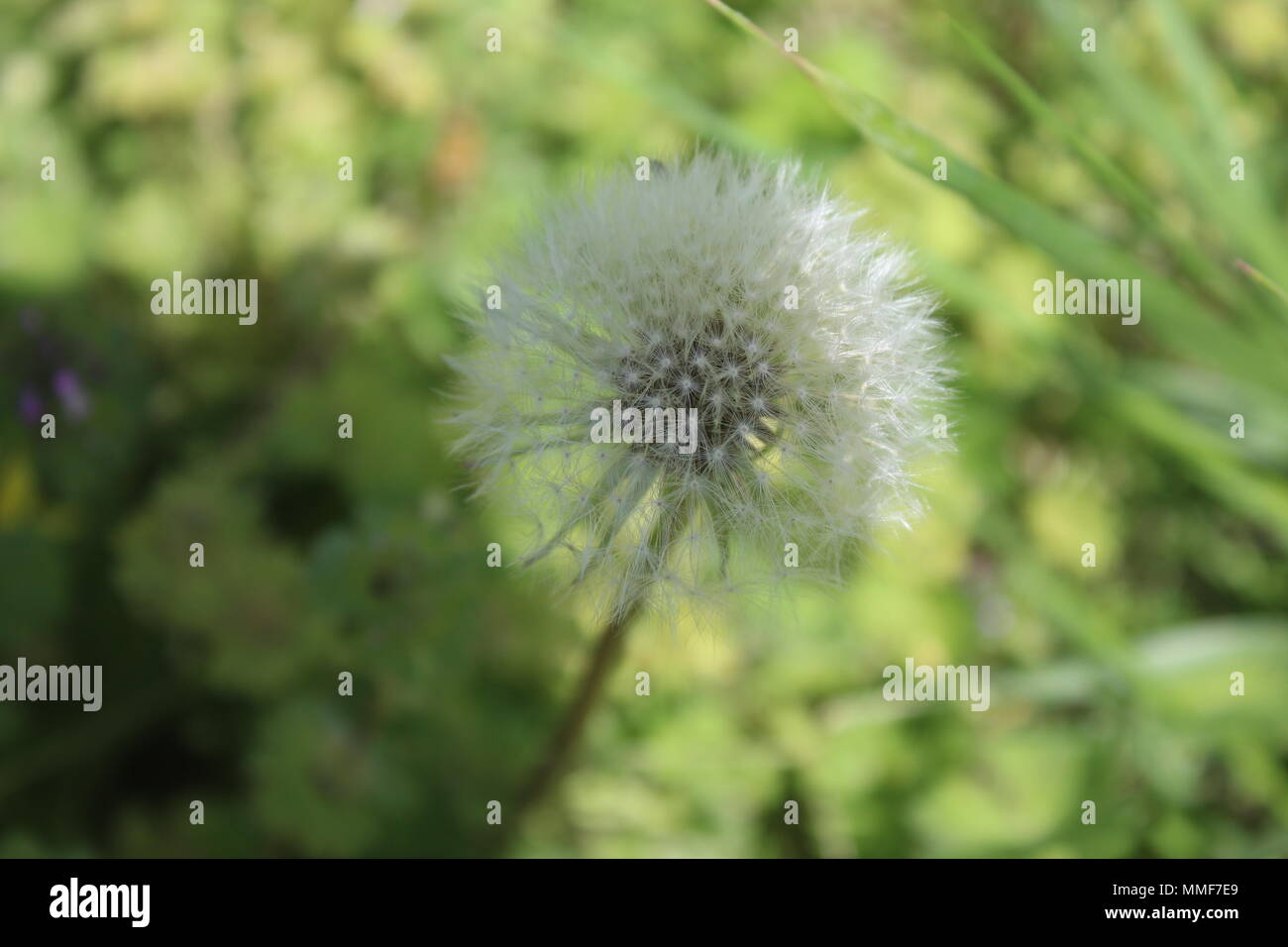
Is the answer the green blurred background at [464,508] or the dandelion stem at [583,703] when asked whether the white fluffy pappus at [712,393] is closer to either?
the dandelion stem at [583,703]

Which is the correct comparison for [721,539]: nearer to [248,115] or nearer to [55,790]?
[55,790]

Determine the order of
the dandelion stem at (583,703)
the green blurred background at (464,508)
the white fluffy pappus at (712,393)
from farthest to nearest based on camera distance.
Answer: the green blurred background at (464,508)
the dandelion stem at (583,703)
the white fluffy pappus at (712,393)

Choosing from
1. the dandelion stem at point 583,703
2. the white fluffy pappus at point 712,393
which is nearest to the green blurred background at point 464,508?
the dandelion stem at point 583,703

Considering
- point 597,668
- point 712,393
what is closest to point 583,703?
point 597,668

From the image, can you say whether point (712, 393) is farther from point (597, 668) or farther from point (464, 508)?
point (464, 508)

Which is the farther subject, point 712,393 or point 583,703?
point 583,703

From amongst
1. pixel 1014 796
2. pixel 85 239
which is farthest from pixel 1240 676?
pixel 85 239
